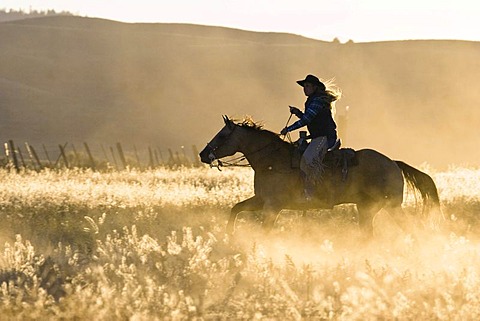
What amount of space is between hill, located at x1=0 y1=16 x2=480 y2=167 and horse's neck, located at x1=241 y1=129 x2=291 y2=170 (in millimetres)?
52819

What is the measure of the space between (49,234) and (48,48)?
115733 mm

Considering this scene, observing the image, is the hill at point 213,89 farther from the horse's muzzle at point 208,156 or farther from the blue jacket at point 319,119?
the horse's muzzle at point 208,156

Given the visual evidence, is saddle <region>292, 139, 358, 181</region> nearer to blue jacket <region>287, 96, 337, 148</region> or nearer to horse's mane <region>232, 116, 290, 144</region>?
blue jacket <region>287, 96, 337, 148</region>

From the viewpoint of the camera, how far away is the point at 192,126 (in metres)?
87.2

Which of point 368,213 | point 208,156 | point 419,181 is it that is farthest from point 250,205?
point 419,181

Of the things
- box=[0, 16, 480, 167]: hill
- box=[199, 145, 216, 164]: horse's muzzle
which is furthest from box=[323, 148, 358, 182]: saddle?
box=[0, 16, 480, 167]: hill

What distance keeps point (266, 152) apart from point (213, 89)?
8885 cm

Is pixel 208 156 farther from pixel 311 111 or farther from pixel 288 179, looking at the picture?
pixel 311 111

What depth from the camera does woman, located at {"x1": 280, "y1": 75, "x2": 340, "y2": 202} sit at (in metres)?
13.1

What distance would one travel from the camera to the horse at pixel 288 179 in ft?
43.4

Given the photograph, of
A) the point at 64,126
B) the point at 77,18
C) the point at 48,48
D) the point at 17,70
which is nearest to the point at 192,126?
the point at 64,126

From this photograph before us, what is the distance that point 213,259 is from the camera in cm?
1125

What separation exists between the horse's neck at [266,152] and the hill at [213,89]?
173 feet

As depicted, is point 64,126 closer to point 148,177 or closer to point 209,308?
point 148,177
